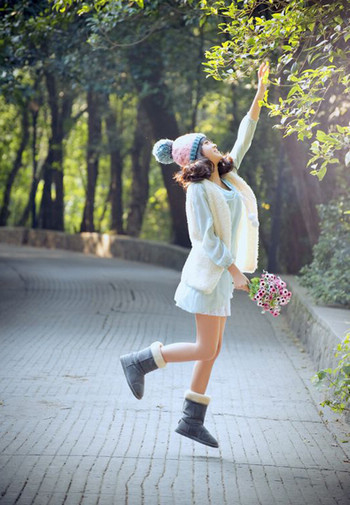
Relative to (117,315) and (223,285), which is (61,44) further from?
(223,285)

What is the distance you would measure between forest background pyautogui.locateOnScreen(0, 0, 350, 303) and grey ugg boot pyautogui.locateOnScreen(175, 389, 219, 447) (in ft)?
5.14

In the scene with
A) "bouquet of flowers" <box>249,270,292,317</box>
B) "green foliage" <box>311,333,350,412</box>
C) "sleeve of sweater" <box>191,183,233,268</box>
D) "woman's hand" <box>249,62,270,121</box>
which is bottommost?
"green foliage" <box>311,333,350,412</box>

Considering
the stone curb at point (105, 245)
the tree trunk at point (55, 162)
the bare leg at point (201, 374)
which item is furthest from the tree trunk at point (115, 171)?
the bare leg at point (201, 374)

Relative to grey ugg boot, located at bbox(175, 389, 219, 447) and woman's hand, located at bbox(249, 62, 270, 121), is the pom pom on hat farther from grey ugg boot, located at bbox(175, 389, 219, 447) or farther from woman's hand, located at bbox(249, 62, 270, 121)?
grey ugg boot, located at bbox(175, 389, 219, 447)

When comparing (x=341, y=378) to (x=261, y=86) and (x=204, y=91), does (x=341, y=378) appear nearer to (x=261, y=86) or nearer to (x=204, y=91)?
(x=261, y=86)

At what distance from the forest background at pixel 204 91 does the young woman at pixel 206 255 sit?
1.84 feet

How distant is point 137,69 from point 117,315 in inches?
340

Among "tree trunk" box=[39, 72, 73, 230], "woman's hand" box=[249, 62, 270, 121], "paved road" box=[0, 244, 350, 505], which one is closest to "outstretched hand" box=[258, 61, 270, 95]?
"woman's hand" box=[249, 62, 270, 121]

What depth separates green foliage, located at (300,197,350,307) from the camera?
37.4 ft

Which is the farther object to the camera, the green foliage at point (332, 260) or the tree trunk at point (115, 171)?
the tree trunk at point (115, 171)

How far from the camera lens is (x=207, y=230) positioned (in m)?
5.92

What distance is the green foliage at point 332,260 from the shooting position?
11406mm

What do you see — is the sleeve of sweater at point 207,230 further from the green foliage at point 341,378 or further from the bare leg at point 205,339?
the green foliage at point 341,378

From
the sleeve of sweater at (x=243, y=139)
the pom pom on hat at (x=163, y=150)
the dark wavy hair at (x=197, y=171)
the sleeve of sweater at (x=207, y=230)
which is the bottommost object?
the sleeve of sweater at (x=207, y=230)
